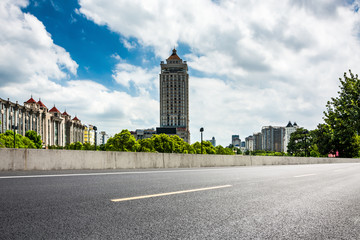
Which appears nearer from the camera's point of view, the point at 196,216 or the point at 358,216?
the point at 196,216

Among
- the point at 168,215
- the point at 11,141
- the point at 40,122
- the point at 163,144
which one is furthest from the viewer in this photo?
the point at 40,122

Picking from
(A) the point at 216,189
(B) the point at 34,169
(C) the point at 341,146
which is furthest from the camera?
(C) the point at 341,146

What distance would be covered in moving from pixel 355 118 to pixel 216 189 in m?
57.5

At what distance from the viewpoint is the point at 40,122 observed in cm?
13088

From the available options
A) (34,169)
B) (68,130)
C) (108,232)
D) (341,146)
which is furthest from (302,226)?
(68,130)

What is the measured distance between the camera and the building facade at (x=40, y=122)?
103 metres

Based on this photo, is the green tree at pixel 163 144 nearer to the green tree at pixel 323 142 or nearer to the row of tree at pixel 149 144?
the row of tree at pixel 149 144

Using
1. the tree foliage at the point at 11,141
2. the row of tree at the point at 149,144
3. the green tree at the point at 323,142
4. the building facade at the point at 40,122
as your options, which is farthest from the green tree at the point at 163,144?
the green tree at the point at 323,142

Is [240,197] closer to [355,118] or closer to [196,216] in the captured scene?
[196,216]

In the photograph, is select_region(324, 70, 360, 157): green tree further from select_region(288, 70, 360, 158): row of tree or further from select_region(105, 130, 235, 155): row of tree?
select_region(105, 130, 235, 155): row of tree

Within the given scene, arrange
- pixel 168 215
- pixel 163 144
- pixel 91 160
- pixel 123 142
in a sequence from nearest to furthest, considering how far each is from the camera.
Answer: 1. pixel 168 215
2. pixel 91 160
3. pixel 123 142
4. pixel 163 144

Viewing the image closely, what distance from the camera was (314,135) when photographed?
219 ft

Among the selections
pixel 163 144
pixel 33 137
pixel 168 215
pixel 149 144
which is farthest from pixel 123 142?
pixel 168 215

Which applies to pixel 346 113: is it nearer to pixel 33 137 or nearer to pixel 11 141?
pixel 11 141
